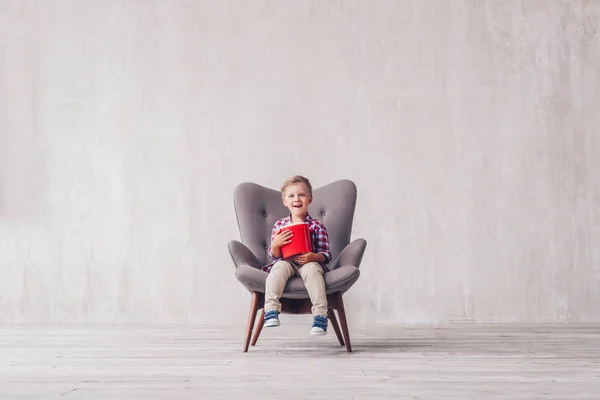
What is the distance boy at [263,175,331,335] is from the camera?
2855 millimetres

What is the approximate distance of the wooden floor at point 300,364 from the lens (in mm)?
1985

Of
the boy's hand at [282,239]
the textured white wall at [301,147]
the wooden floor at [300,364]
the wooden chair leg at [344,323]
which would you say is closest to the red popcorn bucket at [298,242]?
the boy's hand at [282,239]

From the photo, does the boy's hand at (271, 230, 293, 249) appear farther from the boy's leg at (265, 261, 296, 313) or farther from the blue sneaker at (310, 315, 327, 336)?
the blue sneaker at (310, 315, 327, 336)

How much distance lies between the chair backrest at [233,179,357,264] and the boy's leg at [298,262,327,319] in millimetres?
445

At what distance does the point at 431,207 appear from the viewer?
14.4 ft

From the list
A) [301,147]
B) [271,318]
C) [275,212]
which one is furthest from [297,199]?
[301,147]

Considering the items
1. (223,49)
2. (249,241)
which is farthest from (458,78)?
(249,241)

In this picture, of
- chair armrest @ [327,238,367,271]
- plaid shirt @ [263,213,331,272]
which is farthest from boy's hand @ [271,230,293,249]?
chair armrest @ [327,238,367,271]

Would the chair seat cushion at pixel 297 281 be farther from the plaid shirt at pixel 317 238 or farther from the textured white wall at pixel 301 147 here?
the textured white wall at pixel 301 147

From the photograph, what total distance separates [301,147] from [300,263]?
154cm

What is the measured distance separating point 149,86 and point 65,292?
1507mm

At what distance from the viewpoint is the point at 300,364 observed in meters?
2.55

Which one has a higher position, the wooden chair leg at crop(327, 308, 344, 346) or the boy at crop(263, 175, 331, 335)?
the boy at crop(263, 175, 331, 335)

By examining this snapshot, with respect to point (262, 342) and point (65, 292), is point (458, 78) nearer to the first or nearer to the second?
point (262, 342)
